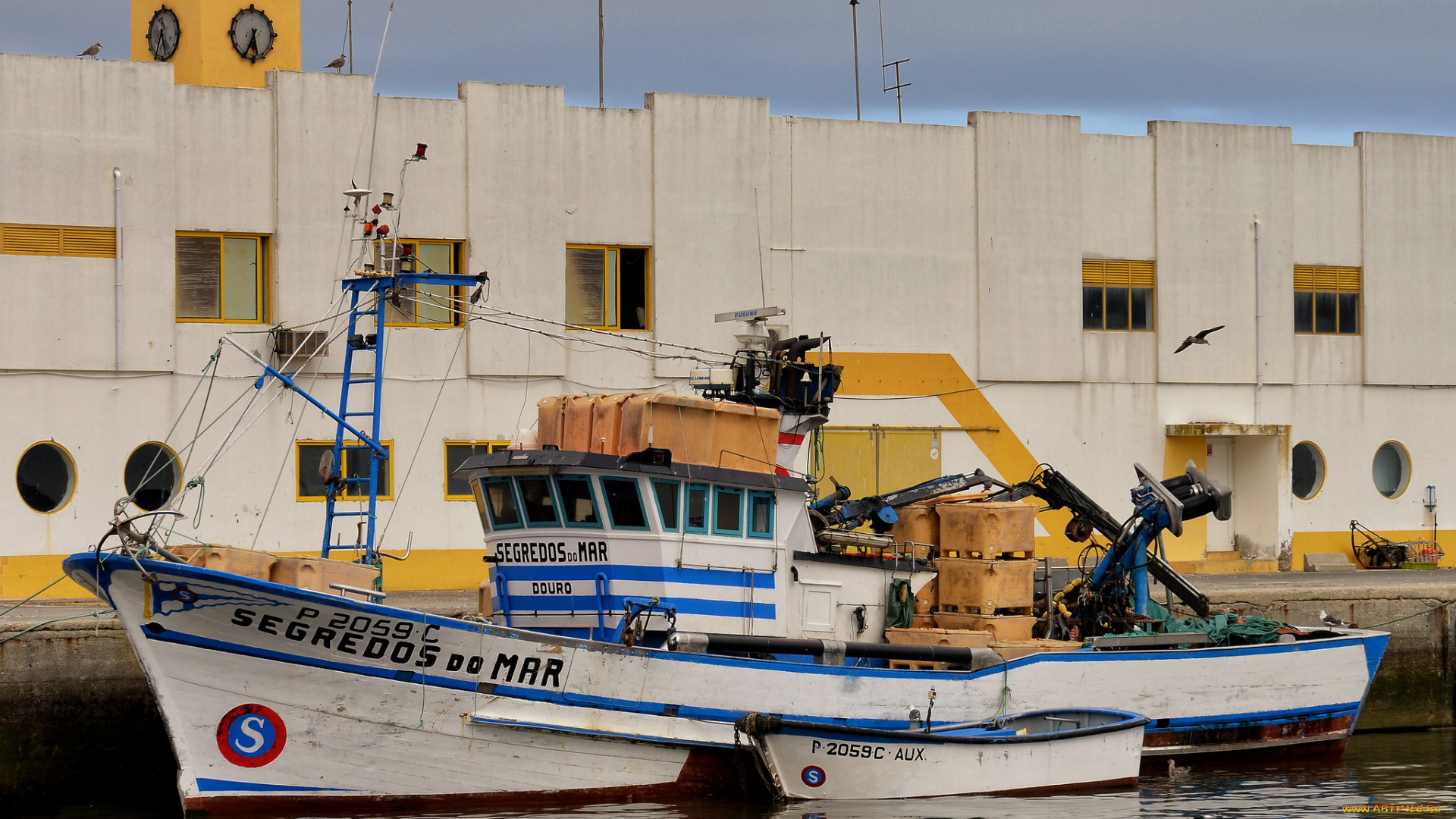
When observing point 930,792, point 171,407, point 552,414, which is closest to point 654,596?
point 552,414

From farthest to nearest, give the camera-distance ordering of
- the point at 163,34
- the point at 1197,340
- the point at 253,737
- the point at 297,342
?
the point at 163,34 < the point at 1197,340 < the point at 297,342 < the point at 253,737

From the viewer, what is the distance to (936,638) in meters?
16.9

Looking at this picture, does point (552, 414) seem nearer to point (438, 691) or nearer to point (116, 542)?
point (438, 691)

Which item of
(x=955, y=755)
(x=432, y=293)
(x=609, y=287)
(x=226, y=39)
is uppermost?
(x=226, y=39)

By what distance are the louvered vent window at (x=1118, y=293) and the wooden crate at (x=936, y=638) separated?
13.2m

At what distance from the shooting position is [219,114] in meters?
24.1

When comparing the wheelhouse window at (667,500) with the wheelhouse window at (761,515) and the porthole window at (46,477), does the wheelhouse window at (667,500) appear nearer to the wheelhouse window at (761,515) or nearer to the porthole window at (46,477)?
the wheelhouse window at (761,515)

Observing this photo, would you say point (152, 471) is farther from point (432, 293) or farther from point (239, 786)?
point (239, 786)

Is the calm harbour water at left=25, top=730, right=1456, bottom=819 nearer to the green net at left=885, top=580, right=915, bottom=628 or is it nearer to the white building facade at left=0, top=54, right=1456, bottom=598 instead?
the green net at left=885, top=580, right=915, bottom=628

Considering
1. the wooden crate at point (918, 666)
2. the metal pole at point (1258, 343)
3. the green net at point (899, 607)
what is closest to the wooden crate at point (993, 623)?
the green net at point (899, 607)

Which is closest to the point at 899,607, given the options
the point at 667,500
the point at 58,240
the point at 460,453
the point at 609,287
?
the point at 667,500

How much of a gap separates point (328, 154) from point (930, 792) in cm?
1444

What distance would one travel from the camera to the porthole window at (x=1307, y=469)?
30250 mm

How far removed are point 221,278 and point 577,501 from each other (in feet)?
37.1
